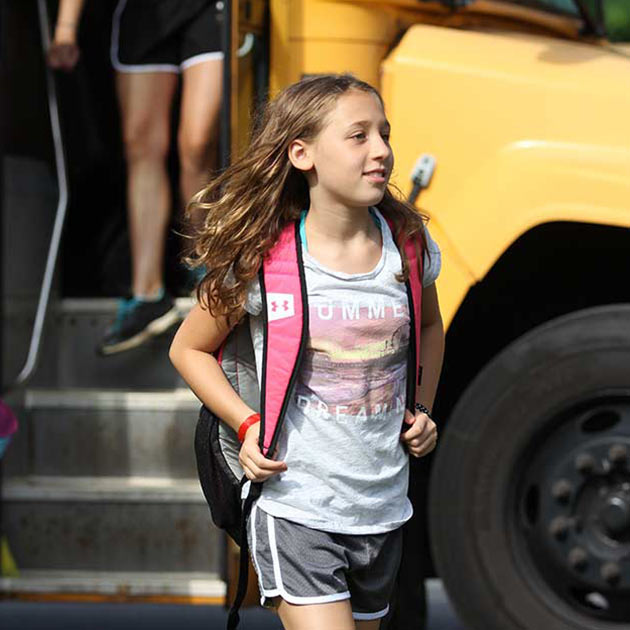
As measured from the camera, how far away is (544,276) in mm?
3611

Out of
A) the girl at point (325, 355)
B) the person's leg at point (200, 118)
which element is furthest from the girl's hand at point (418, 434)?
the person's leg at point (200, 118)

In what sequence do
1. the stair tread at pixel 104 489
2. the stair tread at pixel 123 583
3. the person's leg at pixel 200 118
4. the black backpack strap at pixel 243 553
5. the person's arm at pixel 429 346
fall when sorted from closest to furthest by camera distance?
1. the black backpack strap at pixel 243 553
2. the person's arm at pixel 429 346
3. the stair tread at pixel 123 583
4. the stair tread at pixel 104 489
5. the person's leg at pixel 200 118

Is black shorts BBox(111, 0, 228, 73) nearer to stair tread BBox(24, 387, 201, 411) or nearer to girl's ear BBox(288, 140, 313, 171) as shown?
stair tread BBox(24, 387, 201, 411)

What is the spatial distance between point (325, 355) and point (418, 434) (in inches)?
8.6

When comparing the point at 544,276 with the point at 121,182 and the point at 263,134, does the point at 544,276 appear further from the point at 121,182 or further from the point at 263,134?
the point at 121,182

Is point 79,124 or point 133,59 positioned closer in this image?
point 133,59

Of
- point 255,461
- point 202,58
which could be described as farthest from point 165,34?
point 255,461

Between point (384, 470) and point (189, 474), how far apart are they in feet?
5.41

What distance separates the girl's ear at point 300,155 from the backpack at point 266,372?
0.33 ft

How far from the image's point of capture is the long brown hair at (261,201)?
236 cm

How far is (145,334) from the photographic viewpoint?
166 inches

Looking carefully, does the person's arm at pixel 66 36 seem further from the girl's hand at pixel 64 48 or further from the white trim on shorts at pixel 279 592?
the white trim on shorts at pixel 279 592

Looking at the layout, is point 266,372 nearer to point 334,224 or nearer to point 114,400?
point 334,224

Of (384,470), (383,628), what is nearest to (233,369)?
(384,470)
